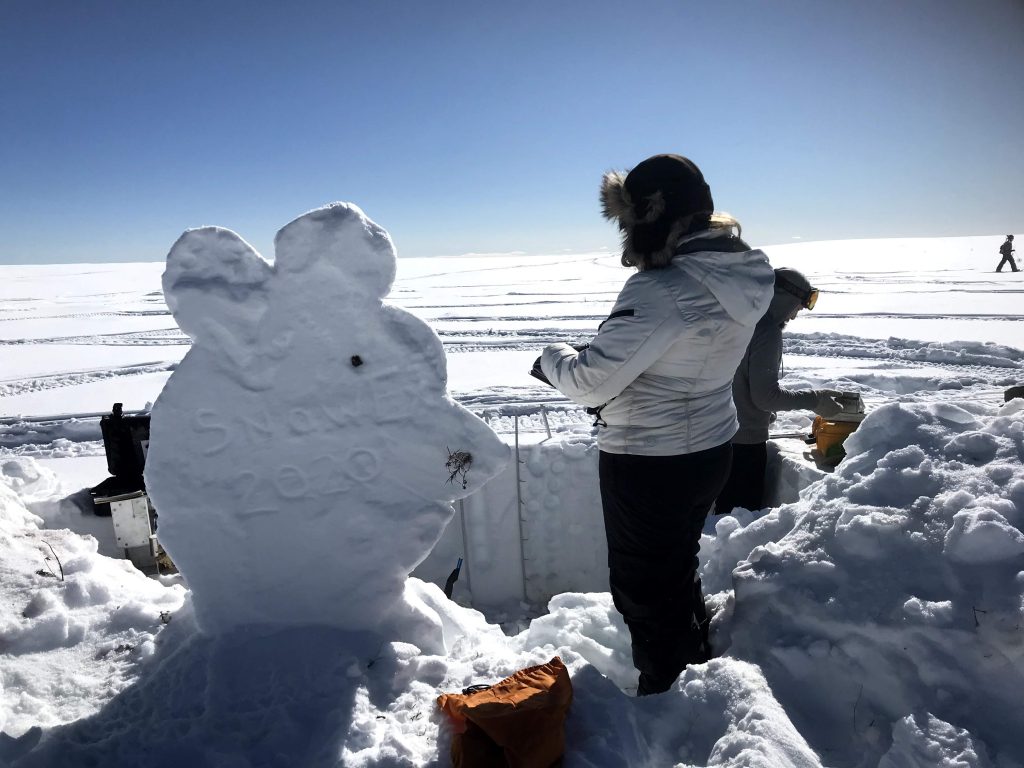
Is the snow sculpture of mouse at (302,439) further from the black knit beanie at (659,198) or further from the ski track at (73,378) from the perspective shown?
the ski track at (73,378)

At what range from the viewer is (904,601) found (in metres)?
1.84

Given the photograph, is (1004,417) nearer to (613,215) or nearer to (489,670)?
(613,215)

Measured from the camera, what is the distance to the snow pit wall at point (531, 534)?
14.5 feet

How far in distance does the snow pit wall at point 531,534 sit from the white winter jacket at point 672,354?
7.86 feet

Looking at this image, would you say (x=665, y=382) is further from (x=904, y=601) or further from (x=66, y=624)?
(x=66, y=624)

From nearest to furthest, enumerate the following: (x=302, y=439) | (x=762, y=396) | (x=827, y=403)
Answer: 1. (x=302, y=439)
2. (x=762, y=396)
3. (x=827, y=403)

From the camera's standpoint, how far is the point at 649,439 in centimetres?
197

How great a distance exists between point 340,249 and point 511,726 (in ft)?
5.17

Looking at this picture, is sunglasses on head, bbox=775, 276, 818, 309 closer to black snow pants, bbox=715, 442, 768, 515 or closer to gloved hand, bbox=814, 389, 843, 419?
gloved hand, bbox=814, 389, 843, 419

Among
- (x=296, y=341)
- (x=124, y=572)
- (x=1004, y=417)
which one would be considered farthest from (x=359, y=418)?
(x=1004, y=417)

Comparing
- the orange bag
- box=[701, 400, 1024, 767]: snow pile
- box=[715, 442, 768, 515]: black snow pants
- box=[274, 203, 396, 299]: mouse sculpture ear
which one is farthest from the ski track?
box=[701, 400, 1024, 767]: snow pile

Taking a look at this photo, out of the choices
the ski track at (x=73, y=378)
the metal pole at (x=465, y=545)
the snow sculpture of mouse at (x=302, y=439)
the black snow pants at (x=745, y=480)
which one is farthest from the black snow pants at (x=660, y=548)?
the ski track at (x=73, y=378)

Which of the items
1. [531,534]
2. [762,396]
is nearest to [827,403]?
[762,396]

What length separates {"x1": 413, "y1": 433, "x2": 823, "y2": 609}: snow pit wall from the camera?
14.5 feet
